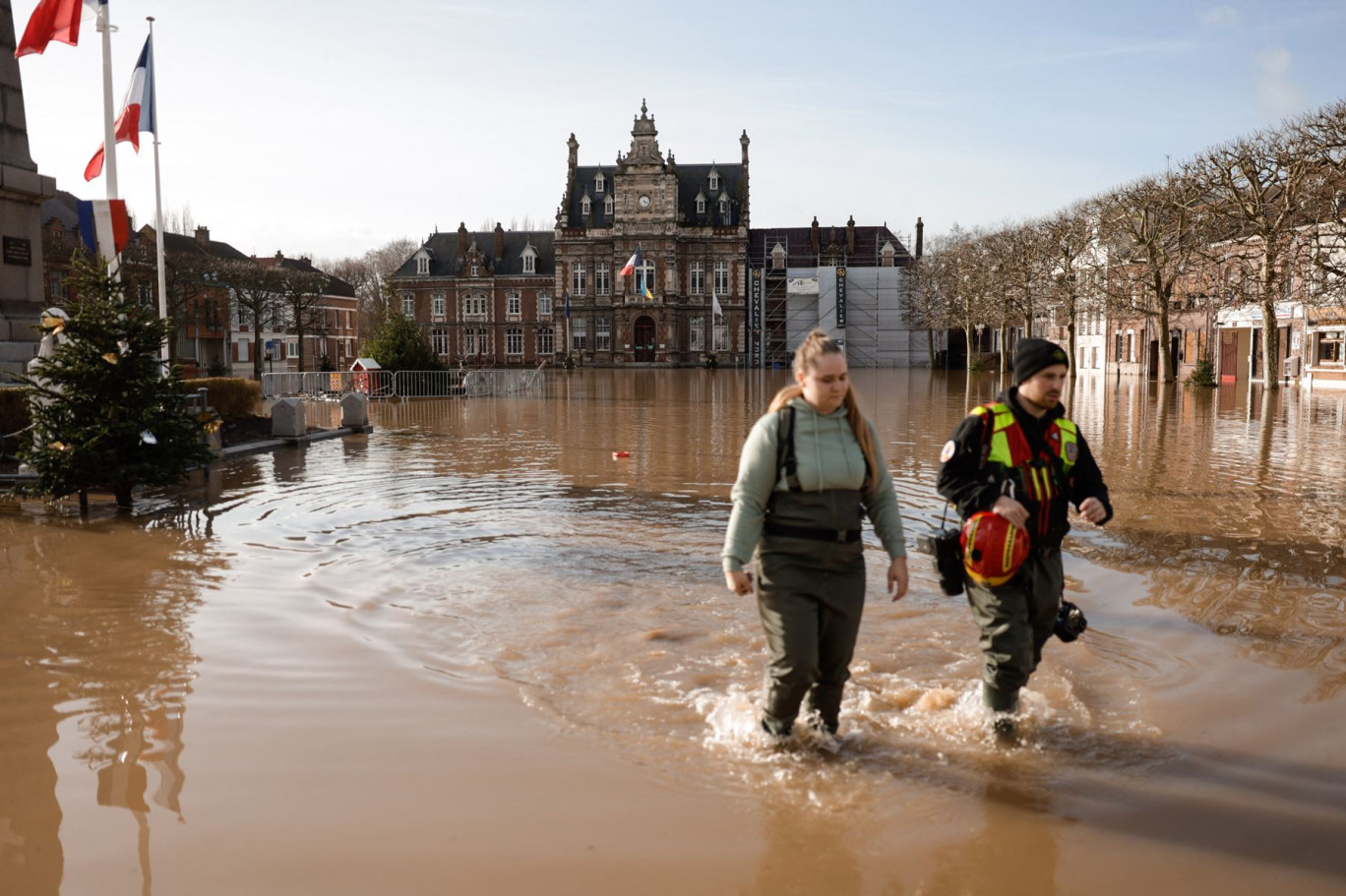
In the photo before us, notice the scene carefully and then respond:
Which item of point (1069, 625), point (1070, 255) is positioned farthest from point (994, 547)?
point (1070, 255)

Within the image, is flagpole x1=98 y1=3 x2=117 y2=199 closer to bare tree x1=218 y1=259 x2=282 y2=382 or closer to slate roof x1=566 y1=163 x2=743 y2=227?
bare tree x1=218 y1=259 x2=282 y2=382

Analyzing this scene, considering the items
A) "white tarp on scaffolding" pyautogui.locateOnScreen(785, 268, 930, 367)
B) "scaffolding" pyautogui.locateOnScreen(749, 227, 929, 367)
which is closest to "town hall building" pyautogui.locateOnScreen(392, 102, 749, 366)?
"scaffolding" pyautogui.locateOnScreen(749, 227, 929, 367)

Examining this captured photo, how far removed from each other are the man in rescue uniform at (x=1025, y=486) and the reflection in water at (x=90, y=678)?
11.3 ft

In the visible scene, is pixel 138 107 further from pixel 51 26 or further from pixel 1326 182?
pixel 1326 182

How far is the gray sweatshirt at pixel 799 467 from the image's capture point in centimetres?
425

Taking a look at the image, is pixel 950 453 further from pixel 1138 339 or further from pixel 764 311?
pixel 764 311

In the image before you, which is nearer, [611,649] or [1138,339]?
[611,649]

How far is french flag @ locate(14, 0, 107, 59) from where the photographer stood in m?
14.4

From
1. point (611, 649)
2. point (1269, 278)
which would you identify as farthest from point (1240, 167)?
point (611, 649)

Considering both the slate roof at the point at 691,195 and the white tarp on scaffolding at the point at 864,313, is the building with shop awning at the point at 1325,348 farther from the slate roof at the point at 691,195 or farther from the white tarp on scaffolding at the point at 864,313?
the slate roof at the point at 691,195

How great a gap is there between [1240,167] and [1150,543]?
3017 cm

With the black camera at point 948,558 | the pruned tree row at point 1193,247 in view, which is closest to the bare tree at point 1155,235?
the pruned tree row at point 1193,247

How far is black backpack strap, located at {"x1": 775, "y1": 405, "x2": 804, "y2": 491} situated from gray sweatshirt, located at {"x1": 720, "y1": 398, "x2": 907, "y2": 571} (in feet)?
0.05

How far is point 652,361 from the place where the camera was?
3063 inches
